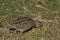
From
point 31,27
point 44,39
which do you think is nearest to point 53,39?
point 44,39

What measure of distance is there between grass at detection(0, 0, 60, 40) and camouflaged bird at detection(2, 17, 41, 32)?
122 mm

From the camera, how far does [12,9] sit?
6.43 meters

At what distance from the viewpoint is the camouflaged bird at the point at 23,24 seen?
566 centimetres

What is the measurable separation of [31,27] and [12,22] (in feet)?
1.74

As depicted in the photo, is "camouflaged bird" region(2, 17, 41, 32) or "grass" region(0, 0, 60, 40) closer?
"grass" region(0, 0, 60, 40)

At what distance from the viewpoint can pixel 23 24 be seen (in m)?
5.79

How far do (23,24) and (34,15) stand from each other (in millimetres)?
618

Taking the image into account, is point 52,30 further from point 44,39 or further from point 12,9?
point 12,9

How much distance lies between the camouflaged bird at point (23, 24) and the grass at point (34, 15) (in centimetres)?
12

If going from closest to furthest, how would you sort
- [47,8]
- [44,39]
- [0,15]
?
1. [44,39]
2. [0,15]
3. [47,8]

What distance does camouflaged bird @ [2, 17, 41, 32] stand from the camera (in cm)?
566

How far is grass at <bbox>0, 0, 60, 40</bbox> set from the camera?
5492 millimetres

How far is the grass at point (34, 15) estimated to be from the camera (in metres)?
5.49

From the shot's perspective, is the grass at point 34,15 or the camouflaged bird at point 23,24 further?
the camouflaged bird at point 23,24
